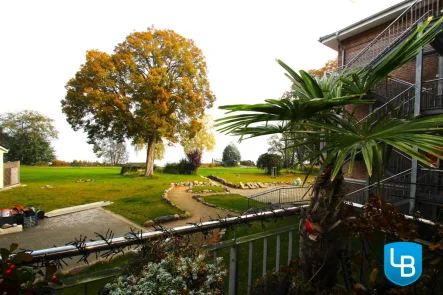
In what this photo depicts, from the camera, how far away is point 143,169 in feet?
70.2

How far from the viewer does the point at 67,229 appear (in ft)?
22.2

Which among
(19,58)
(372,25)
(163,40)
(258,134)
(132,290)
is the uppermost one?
(163,40)

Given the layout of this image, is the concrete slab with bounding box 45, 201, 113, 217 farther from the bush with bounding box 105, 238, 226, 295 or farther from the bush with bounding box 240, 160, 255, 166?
the bush with bounding box 240, 160, 255, 166

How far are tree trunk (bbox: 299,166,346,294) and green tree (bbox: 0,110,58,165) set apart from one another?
2934cm

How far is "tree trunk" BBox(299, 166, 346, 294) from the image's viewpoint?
1358 millimetres

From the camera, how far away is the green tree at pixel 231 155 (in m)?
31.3

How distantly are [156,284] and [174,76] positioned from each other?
62.1 feet

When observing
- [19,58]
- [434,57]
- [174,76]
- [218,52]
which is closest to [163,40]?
[174,76]

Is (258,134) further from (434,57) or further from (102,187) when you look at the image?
(102,187)

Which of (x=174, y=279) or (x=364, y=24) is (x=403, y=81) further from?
(x=174, y=279)

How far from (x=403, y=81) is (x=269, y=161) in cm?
1497

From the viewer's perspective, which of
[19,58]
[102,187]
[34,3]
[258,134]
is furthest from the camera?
[19,58]

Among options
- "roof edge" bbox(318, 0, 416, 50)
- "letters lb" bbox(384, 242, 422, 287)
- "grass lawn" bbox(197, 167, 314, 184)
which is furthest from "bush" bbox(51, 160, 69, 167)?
"letters lb" bbox(384, 242, 422, 287)

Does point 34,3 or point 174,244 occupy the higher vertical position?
point 34,3
